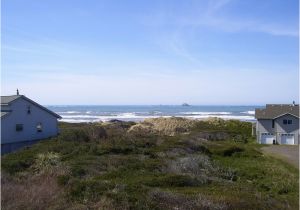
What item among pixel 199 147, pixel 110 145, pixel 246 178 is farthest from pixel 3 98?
pixel 246 178

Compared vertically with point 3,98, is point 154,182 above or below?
below

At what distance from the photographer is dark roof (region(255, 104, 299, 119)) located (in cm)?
5133

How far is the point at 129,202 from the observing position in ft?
42.5

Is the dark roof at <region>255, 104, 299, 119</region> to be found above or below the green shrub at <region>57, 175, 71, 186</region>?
above

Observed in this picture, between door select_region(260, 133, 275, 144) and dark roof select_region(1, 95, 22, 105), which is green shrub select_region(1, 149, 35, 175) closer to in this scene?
dark roof select_region(1, 95, 22, 105)

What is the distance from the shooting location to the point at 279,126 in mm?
50750

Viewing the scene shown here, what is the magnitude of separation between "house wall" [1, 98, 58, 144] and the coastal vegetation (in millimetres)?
5145

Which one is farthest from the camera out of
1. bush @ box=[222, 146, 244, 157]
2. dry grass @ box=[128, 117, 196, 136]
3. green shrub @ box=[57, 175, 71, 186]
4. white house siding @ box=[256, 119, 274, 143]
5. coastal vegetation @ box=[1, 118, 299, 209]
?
dry grass @ box=[128, 117, 196, 136]

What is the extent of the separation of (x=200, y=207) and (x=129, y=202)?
2235 mm

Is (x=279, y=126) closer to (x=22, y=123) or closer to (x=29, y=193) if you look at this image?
(x=22, y=123)

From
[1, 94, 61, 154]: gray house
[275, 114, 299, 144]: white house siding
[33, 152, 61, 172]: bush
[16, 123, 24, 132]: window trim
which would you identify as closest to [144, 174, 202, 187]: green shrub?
[33, 152, 61, 172]: bush

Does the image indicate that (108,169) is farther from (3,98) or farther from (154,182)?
(3,98)

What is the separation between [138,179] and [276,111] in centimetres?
3800

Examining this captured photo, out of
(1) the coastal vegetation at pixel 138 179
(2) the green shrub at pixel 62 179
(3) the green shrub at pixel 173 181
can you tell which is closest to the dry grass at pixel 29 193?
(1) the coastal vegetation at pixel 138 179
